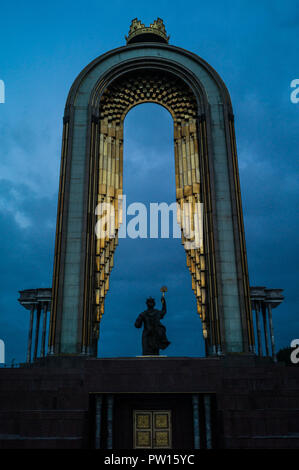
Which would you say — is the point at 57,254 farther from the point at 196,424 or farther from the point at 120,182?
the point at 196,424

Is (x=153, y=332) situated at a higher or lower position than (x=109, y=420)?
higher

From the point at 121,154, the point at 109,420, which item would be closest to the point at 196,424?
the point at 109,420

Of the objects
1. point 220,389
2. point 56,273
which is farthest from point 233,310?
point 56,273

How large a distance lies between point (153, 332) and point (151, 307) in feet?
3.31

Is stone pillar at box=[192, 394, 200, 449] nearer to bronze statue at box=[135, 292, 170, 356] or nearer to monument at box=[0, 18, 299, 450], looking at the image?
monument at box=[0, 18, 299, 450]

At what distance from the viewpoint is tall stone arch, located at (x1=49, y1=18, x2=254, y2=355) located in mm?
16469

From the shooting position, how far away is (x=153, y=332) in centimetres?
1514

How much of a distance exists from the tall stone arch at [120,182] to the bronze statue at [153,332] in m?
2.58

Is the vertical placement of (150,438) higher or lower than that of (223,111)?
lower

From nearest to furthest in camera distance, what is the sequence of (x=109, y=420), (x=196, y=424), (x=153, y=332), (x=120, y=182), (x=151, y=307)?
(x=196, y=424) → (x=109, y=420) → (x=153, y=332) → (x=151, y=307) → (x=120, y=182)

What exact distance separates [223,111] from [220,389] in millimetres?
13700
